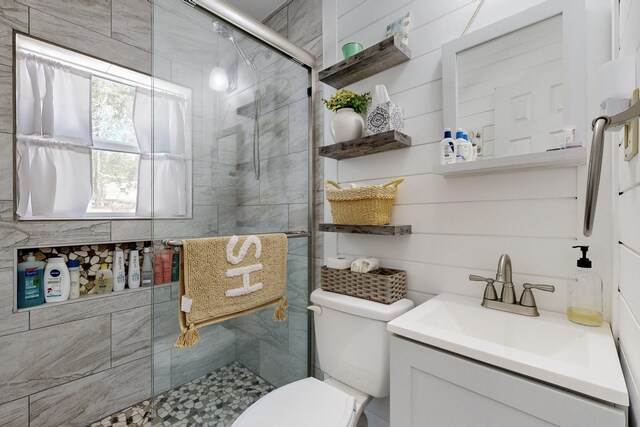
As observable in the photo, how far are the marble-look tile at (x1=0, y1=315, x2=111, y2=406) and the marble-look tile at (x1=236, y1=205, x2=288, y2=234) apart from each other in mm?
1117

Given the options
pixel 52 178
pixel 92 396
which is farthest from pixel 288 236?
pixel 92 396

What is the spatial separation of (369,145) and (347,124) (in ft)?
0.56

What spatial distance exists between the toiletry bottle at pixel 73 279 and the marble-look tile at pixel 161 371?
3.08ft

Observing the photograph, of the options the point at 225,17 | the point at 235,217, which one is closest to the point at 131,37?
the point at 225,17

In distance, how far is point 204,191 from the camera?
1213 millimetres

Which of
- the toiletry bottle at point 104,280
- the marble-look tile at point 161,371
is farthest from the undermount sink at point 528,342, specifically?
the toiletry bottle at point 104,280

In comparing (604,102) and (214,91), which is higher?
(214,91)

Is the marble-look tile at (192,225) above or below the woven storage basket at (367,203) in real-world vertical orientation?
below

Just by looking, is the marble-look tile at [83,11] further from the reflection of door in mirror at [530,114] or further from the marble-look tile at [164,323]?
the reflection of door in mirror at [530,114]

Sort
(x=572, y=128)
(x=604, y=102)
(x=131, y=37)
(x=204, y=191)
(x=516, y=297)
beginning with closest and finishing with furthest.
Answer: (x=604, y=102) → (x=572, y=128) → (x=516, y=297) → (x=204, y=191) → (x=131, y=37)

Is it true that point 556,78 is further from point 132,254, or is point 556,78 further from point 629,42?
point 132,254

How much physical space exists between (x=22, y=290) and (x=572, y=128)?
244 centimetres

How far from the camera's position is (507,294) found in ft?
3.17

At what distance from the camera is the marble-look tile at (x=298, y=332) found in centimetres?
163
